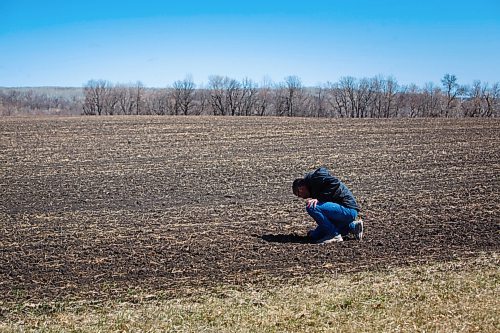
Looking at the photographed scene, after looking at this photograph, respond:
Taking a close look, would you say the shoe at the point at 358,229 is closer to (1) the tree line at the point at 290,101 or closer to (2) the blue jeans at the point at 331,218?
(2) the blue jeans at the point at 331,218

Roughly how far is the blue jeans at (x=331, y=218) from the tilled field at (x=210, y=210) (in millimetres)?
351

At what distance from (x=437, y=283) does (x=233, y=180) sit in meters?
10.5

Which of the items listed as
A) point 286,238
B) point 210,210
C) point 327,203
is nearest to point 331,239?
point 327,203

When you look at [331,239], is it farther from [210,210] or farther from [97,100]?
[97,100]

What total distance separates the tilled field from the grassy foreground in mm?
592

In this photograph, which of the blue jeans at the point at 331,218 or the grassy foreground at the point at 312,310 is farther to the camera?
the blue jeans at the point at 331,218

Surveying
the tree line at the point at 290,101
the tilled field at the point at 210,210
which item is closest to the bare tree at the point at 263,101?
the tree line at the point at 290,101

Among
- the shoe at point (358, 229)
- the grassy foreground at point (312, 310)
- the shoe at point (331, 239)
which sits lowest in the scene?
the grassy foreground at point (312, 310)

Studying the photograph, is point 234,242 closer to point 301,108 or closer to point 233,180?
point 233,180

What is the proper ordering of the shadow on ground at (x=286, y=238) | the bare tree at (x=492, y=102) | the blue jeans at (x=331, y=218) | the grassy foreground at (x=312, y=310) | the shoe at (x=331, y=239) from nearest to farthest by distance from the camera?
1. the grassy foreground at (x=312, y=310)
2. the blue jeans at (x=331, y=218)
3. the shoe at (x=331, y=239)
4. the shadow on ground at (x=286, y=238)
5. the bare tree at (x=492, y=102)

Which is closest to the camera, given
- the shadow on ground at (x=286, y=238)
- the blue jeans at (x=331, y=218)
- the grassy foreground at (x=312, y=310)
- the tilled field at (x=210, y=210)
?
the grassy foreground at (x=312, y=310)

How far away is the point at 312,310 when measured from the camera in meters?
7.02

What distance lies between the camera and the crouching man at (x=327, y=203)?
10.3 m

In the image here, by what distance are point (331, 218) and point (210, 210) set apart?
409 cm
